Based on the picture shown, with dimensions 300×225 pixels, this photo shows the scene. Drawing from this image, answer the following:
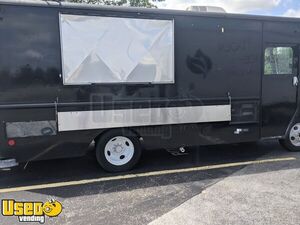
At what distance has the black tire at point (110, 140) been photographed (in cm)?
519

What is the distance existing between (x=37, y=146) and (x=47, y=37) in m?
1.74

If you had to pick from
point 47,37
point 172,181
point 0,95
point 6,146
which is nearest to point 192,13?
point 47,37

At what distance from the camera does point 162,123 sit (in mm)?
5391

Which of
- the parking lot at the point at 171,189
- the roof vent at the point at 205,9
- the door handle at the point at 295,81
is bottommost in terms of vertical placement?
the parking lot at the point at 171,189

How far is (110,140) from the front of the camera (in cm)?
525

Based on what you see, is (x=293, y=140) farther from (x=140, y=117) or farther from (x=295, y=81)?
(x=140, y=117)

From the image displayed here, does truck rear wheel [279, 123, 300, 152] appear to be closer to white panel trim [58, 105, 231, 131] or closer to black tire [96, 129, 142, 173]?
white panel trim [58, 105, 231, 131]

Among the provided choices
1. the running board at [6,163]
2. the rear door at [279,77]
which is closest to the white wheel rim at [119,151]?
the running board at [6,163]

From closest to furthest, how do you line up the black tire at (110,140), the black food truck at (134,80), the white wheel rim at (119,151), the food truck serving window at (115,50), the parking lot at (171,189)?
1. the parking lot at (171,189)
2. the black food truck at (134,80)
3. the food truck serving window at (115,50)
4. the black tire at (110,140)
5. the white wheel rim at (119,151)

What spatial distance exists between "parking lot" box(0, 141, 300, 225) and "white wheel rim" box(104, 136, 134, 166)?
26 cm

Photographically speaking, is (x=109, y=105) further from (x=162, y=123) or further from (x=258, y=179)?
(x=258, y=179)

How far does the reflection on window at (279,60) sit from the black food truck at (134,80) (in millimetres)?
21

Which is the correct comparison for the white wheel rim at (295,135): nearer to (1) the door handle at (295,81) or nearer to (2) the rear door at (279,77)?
(2) the rear door at (279,77)

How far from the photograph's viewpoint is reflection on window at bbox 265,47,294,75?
6.07 meters
